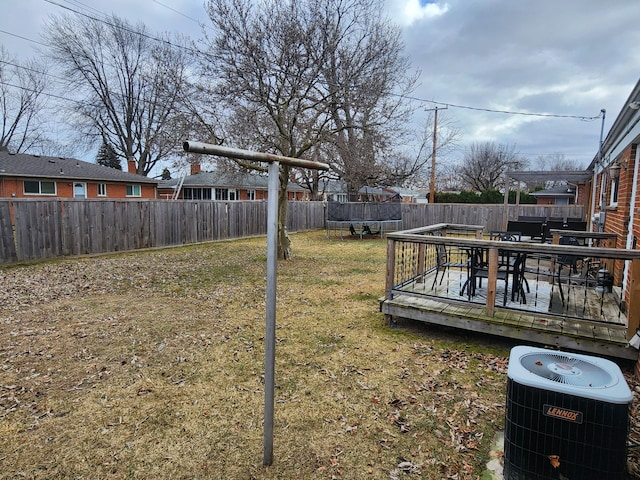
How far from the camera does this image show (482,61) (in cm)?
1678

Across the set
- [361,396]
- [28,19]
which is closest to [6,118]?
[28,19]

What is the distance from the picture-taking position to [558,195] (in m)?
26.3

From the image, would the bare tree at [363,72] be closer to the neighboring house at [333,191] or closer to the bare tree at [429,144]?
the bare tree at [429,144]

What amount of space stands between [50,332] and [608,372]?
18.6ft

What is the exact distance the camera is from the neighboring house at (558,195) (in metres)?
25.1

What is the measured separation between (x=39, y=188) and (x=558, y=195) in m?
32.7

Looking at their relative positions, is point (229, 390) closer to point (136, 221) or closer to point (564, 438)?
point (564, 438)

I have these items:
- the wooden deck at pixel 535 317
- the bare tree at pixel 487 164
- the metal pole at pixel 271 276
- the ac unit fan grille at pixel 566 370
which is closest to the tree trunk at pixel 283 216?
the wooden deck at pixel 535 317

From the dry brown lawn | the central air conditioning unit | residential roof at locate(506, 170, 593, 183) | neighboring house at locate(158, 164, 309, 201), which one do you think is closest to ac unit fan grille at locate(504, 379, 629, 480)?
the central air conditioning unit

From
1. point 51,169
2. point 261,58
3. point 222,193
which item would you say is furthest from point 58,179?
point 261,58

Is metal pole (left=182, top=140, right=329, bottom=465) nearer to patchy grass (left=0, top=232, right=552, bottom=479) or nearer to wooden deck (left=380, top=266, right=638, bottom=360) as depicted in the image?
patchy grass (left=0, top=232, right=552, bottom=479)

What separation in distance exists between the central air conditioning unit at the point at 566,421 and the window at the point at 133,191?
86.2 ft

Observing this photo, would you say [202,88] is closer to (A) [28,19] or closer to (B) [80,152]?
(A) [28,19]

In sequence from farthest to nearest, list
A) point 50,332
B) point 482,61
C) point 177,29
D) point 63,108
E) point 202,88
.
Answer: point 63,108
point 482,61
point 177,29
point 202,88
point 50,332
